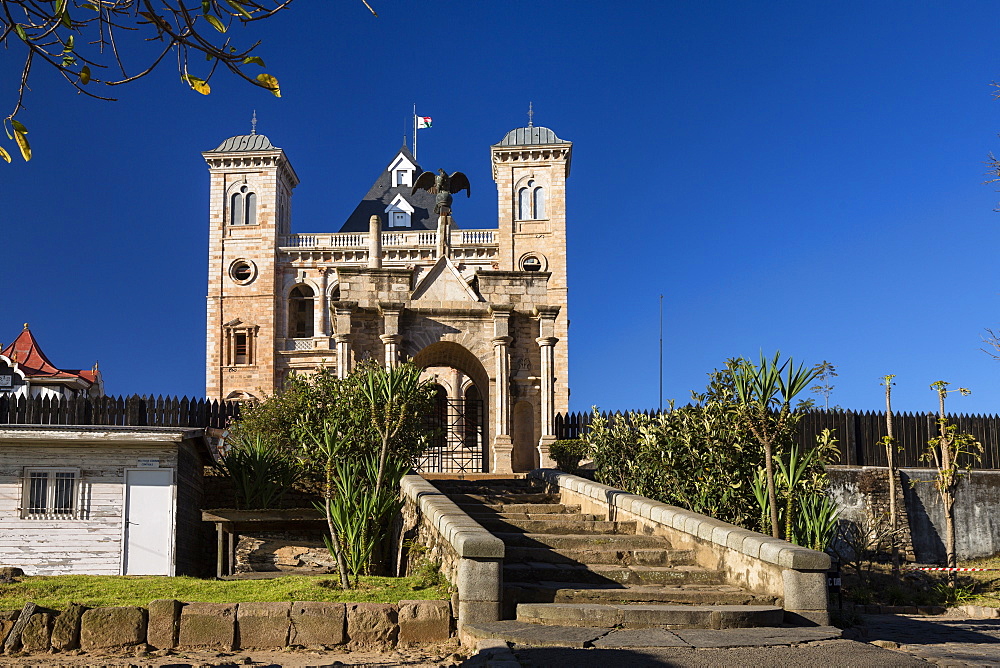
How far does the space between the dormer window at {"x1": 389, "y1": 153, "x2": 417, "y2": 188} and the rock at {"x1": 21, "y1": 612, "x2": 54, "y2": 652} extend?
162 feet

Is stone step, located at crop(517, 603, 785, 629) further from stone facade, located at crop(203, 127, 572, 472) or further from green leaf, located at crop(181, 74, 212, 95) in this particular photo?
stone facade, located at crop(203, 127, 572, 472)

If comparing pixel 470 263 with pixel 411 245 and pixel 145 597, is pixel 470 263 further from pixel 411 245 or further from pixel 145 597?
pixel 145 597

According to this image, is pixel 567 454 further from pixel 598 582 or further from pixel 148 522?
pixel 598 582

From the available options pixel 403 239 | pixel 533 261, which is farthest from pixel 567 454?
pixel 403 239

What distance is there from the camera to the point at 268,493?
16.7 m

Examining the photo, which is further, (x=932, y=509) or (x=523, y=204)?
(x=523, y=204)

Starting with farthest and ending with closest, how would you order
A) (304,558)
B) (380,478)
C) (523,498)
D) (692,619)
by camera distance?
1. (304,558)
2. (523,498)
3. (380,478)
4. (692,619)

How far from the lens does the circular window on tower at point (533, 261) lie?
46.4 metres

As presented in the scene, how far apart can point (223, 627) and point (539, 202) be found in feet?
131

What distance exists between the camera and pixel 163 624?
8281 mm

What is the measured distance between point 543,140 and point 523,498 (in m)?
35.3

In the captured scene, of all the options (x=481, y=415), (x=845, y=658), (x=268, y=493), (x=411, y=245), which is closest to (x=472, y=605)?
(x=845, y=658)

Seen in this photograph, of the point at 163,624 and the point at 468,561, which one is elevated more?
the point at 468,561

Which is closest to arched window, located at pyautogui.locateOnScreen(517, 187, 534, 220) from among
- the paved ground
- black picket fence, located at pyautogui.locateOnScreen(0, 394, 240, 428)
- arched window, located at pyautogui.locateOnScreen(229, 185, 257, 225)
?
arched window, located at pyautogui.locateOnScreen(229, 185, 257, 225)
